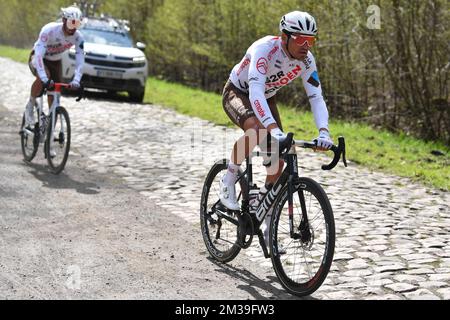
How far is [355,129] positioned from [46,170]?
22.3 feet

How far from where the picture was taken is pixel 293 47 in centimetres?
575

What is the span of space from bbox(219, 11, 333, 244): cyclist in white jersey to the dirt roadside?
70cm

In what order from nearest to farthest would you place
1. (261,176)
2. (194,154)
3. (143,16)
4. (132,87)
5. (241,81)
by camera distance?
(241,81) → (261,176) → (194,154) → (132,87) → (143,16)

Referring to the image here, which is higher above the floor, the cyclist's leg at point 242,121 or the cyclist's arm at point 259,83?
the cyclist's arm at point 259,83

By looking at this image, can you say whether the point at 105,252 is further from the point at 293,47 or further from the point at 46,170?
the point at 46,170

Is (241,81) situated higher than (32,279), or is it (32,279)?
(241,81)

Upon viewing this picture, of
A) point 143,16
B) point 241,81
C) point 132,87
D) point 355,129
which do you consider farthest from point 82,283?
point 143,16

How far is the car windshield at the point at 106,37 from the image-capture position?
793 inches

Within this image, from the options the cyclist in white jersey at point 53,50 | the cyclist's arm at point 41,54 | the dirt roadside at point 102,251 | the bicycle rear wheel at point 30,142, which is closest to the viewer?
the dirt roadside at point 102,251

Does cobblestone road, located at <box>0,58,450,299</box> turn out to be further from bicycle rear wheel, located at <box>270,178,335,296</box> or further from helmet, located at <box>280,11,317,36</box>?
helmet, located at <box>280,11,317,36</box>

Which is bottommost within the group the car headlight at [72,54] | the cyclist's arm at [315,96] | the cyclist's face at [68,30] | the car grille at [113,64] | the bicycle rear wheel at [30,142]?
the bicycle rear wheel at [30,142]

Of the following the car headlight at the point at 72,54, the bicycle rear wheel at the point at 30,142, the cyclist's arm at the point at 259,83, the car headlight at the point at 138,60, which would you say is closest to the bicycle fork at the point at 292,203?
the cyclist's arm at the point at 259,83

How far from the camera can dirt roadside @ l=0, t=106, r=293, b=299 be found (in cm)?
543

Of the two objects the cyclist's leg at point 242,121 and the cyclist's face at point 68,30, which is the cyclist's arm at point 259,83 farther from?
the cyclist's face at point 68,30
